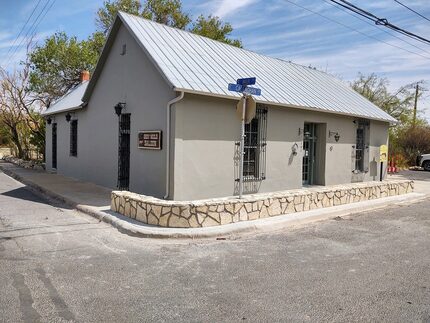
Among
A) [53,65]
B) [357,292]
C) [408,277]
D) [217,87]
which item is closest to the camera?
[357,292]

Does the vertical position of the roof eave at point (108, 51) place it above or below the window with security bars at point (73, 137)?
above

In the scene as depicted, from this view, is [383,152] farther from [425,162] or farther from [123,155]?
[425,162]

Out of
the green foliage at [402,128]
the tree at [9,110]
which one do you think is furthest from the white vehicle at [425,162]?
the tree at [9,110]

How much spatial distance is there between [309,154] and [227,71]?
188 inches

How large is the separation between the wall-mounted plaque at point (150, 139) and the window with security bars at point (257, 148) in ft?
9.22

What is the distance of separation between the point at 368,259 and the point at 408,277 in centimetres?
86

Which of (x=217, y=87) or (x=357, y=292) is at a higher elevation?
(x=217, y=87)

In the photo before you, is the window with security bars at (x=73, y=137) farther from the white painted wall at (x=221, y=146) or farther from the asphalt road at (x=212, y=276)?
the asphalt road at (x=212, y=276)

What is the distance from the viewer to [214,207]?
7.84m

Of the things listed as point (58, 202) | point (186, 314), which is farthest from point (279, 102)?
Result: point (186, 314)

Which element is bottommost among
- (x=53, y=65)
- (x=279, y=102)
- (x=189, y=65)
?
(x=279, y=102)

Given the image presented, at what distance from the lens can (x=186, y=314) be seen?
4.05 m

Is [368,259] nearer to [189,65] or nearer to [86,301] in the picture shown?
[86,301]

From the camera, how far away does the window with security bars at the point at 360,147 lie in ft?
53.0
